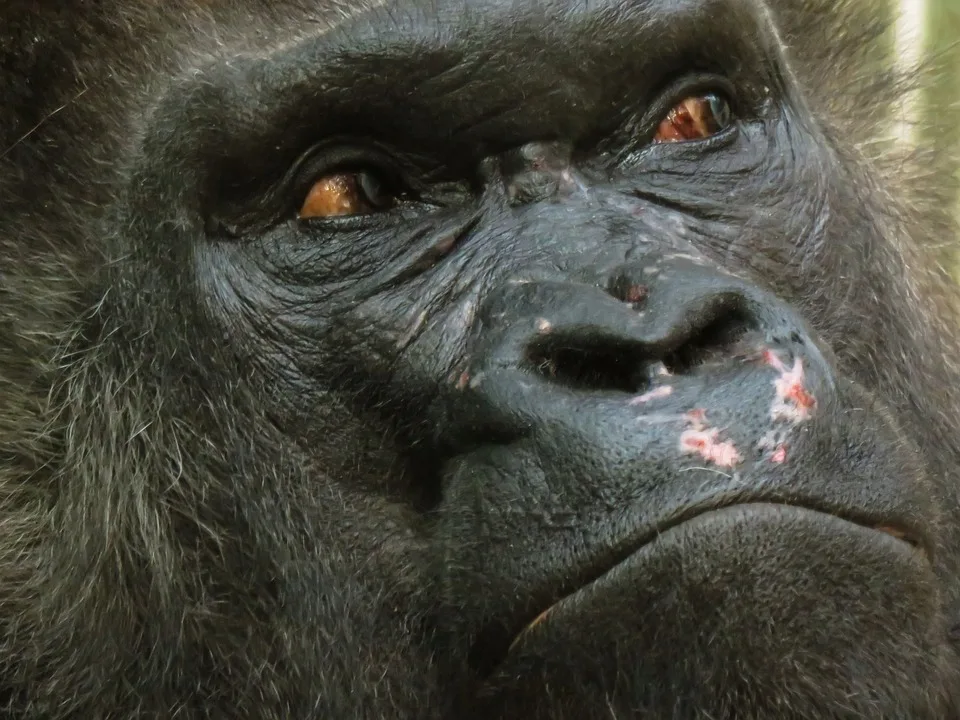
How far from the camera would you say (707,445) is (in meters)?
1.62

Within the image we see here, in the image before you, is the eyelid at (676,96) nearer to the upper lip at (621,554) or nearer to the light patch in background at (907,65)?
the upper lip at (621,554)

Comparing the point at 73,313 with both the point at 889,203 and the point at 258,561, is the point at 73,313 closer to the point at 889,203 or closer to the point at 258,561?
the point at 258,561

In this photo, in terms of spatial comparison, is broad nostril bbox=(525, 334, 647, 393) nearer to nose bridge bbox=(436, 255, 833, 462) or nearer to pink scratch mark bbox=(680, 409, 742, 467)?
nose bridge bbox=(436, 255, 833, 462)

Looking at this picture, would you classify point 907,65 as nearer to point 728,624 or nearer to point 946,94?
point 946,94

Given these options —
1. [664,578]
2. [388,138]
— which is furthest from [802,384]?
[388,138]

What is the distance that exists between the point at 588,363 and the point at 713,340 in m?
0.19

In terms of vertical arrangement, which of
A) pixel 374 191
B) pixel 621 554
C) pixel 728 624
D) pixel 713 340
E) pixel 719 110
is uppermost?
pixel 374 191

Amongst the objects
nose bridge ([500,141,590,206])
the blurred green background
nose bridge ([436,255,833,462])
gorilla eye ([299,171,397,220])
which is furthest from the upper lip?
the blurred green background

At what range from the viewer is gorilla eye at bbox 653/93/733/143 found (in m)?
2.27

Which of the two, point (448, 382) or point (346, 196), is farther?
point (346, 196)

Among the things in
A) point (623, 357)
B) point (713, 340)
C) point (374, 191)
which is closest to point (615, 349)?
point (623, 357)

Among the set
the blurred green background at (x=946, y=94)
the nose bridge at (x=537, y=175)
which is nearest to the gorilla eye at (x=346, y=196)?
the nose bridge at (x=537, y=175)

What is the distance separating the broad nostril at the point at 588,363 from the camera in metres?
1.71

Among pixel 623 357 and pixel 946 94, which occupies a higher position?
pixel 623 357
